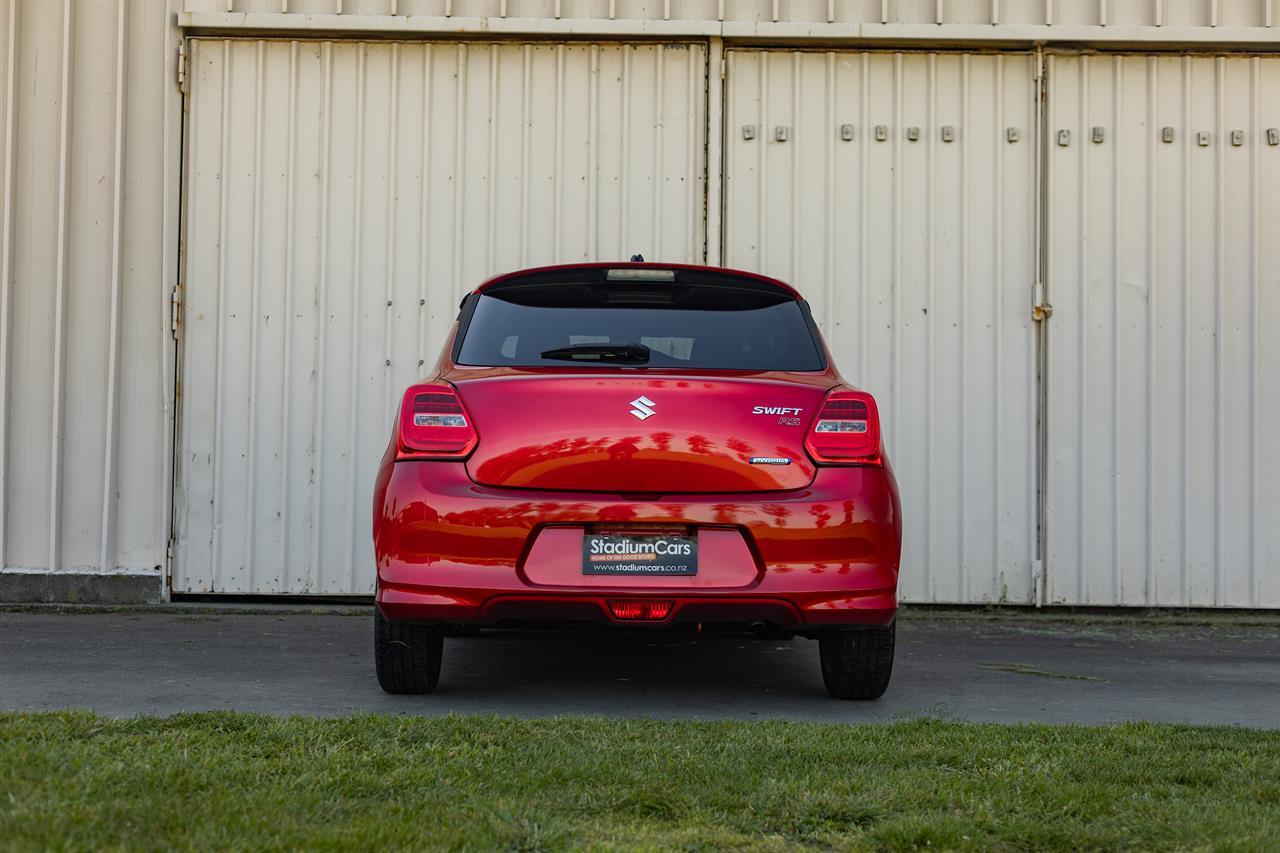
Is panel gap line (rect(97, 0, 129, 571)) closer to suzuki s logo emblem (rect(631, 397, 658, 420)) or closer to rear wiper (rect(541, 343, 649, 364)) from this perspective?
rear wiper (rect(541, 343, 649, 364))

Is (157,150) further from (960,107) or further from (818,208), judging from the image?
(960,107)

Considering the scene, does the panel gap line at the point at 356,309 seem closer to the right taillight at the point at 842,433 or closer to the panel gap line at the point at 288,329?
the panel gap line at the point at 288,329

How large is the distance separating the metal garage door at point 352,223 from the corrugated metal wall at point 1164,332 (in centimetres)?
233

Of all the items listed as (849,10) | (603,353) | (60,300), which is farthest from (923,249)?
(60,300)

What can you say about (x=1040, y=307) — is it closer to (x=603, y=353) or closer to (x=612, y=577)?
(x=603, y=353)

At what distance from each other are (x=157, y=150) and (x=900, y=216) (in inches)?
176

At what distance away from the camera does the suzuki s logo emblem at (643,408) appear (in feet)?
14.9

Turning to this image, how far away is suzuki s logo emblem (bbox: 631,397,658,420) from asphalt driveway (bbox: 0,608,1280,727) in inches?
36.8

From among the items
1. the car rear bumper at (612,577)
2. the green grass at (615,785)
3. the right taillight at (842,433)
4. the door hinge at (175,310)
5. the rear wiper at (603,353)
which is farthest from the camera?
the door hinge at (175,310)

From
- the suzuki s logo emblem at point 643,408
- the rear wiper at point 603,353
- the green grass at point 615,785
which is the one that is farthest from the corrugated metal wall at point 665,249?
the green grass at point 615,785

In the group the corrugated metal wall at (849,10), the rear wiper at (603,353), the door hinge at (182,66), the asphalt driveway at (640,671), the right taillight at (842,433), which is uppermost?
the corrugated metal wall at (849,10)

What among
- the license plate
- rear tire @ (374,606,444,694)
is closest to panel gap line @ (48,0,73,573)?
rear tire @ (374,606,444,694)

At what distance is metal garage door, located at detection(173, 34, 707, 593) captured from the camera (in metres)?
8.12

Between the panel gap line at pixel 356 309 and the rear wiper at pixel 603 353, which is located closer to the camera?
the rear wiper at pixel 603 353
